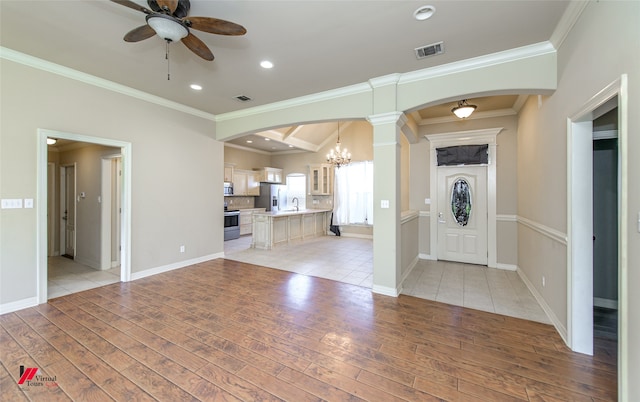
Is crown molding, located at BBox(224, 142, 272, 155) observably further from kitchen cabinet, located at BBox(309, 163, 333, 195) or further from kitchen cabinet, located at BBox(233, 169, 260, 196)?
kitchen cabinet, located at BBox(309, 163, 333, 195)

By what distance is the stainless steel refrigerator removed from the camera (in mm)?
9438

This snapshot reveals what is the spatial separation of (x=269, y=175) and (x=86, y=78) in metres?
6.19

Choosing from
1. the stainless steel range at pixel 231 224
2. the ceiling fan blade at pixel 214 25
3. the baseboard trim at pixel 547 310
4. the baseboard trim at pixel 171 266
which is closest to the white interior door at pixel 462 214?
the baseboard trim at pixel 547 310

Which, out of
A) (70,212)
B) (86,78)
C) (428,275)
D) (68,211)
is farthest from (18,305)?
(428,275)

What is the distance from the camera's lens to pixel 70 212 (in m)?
5.55

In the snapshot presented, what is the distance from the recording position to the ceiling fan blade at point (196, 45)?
7.34 ft

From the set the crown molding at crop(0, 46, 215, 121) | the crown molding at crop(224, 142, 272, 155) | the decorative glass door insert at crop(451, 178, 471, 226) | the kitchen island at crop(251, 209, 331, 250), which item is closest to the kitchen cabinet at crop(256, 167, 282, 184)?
the crown molding at crop(224, 142, 272, 155)

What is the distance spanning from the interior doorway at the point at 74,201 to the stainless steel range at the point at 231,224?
3137 millimetres

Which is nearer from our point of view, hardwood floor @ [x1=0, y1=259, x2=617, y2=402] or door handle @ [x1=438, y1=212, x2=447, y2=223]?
hardwood floor @ [x1=0, y1=259, x2=617, y2=402]

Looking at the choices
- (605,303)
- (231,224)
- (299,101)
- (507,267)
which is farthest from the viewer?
(231,224)

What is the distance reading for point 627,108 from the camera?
157 cm

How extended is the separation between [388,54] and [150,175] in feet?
13.5

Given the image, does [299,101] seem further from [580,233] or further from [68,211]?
[68,211]

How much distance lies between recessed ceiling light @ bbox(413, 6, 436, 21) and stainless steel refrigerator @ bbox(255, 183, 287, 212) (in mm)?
7665
